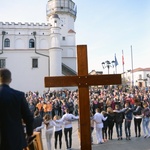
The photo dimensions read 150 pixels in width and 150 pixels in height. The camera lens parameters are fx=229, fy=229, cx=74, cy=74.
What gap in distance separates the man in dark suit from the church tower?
35887 mm

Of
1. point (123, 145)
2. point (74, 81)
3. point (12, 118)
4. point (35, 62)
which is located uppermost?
point (35, 62)

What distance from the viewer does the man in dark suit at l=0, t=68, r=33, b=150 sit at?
3.30 meters

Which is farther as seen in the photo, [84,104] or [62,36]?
[62,36]

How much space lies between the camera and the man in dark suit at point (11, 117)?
3301 mm

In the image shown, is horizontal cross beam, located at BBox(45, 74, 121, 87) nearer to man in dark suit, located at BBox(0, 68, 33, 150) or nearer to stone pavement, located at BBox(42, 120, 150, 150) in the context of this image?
man in dark suit, located at BBox(0, 68, 33, 150)

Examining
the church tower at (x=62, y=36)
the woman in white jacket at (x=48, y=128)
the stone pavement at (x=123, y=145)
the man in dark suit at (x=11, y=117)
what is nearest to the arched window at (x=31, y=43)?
the church tower at (x=62, y=36)

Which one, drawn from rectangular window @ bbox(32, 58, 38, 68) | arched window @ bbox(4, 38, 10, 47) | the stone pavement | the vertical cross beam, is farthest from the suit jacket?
arched window @ bbox(4, 38, 10, 47)

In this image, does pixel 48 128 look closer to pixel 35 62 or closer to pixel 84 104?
pixel 84 104

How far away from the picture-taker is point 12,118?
338 centimetres

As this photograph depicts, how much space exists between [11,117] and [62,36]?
4664 centimetres

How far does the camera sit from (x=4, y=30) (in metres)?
41.3

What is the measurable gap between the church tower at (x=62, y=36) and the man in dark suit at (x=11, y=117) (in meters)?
35.9

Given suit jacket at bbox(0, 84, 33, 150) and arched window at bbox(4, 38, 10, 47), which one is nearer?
suit jacket at bbox(0, 84, 33, 150)

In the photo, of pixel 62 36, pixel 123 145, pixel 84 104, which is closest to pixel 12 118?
pixel 84 104
